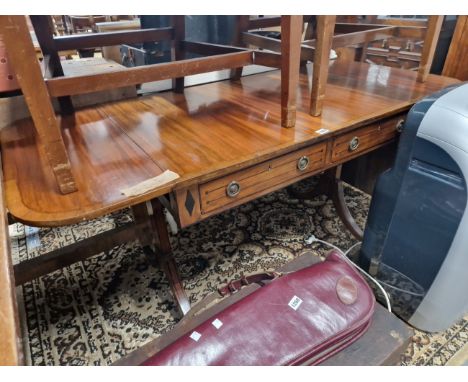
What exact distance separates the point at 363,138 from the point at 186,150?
A: 55 centimetres

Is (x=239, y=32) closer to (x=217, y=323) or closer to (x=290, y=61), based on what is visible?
(x=290, y=61)

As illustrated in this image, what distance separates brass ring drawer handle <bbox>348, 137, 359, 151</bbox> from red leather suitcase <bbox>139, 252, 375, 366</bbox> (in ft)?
1.28

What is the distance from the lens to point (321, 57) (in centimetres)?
87

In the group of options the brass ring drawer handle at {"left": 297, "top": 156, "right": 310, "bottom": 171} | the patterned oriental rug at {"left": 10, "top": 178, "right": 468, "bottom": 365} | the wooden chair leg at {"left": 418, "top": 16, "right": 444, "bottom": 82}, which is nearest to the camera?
the brass ring drawer handle at {"left": 297, "top": 156, "right": 310, "bottom": 171}

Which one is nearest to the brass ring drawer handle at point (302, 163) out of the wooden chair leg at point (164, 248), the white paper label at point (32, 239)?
the wooden chair leg at point (164, 248)

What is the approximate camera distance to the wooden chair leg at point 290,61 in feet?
2.50

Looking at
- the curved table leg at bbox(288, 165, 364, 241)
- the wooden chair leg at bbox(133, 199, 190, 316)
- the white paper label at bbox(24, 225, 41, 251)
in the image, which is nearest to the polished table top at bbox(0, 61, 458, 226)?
the wooden chair leg at bbox(133, 199, 190, 316)

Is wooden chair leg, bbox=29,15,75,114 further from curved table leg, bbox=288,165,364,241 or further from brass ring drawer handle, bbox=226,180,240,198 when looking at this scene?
curved table leg, bbox=288,165,364,241

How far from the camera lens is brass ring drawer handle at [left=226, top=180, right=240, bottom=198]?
78 centimetres

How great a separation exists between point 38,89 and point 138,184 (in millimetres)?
241

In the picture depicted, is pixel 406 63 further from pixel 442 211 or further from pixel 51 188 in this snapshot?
pixel 51 188

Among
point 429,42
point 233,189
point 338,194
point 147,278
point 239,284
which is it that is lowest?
point 147,278

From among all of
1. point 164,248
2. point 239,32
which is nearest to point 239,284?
point 164,248
